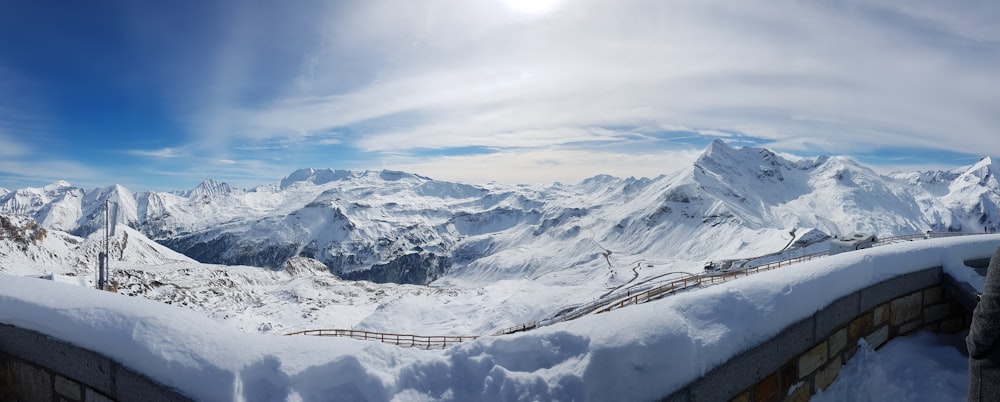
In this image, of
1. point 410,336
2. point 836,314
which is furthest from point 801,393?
point 410,336

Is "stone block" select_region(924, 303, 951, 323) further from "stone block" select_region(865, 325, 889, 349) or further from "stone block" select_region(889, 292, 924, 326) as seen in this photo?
"stone block" select_region(865, 325, 889, 349)

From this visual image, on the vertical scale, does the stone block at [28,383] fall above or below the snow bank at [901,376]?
above

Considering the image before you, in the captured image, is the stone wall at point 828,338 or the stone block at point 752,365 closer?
the stone block at point 752,365

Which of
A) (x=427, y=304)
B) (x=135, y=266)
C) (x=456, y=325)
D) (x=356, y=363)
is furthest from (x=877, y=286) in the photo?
(x=135, y=266)

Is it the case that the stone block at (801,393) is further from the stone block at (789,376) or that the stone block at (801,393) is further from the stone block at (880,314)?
the stone block at (880,314)

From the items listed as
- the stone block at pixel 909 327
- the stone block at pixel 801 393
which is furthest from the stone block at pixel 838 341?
the stone block at pixel 909 327

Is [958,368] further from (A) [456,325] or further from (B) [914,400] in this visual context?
(A) [456,325]
